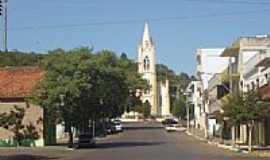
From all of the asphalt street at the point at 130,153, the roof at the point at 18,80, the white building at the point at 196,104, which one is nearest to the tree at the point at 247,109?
the asphalt street at the point at 130,153

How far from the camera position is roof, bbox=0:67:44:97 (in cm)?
6881

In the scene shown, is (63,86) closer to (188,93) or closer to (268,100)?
(268,100)

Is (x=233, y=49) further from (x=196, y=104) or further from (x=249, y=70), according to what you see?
(x=196, y=104)

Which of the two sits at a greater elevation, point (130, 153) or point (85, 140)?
point (85, 140)

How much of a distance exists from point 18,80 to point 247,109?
23.1m

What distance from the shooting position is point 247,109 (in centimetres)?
5878

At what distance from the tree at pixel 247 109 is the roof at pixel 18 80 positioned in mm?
17657

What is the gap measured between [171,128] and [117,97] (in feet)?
172

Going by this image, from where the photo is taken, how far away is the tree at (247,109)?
58.4 meters

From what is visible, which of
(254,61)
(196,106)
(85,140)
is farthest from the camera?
(196,106)

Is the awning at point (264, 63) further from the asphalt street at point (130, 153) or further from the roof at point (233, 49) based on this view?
the roof at point (233, 49)

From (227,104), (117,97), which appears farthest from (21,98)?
(227,104)

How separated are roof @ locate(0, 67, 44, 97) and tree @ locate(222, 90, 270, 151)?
1766 centimetres

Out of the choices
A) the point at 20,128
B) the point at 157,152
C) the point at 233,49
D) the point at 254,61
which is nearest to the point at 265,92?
the point at 254,61
